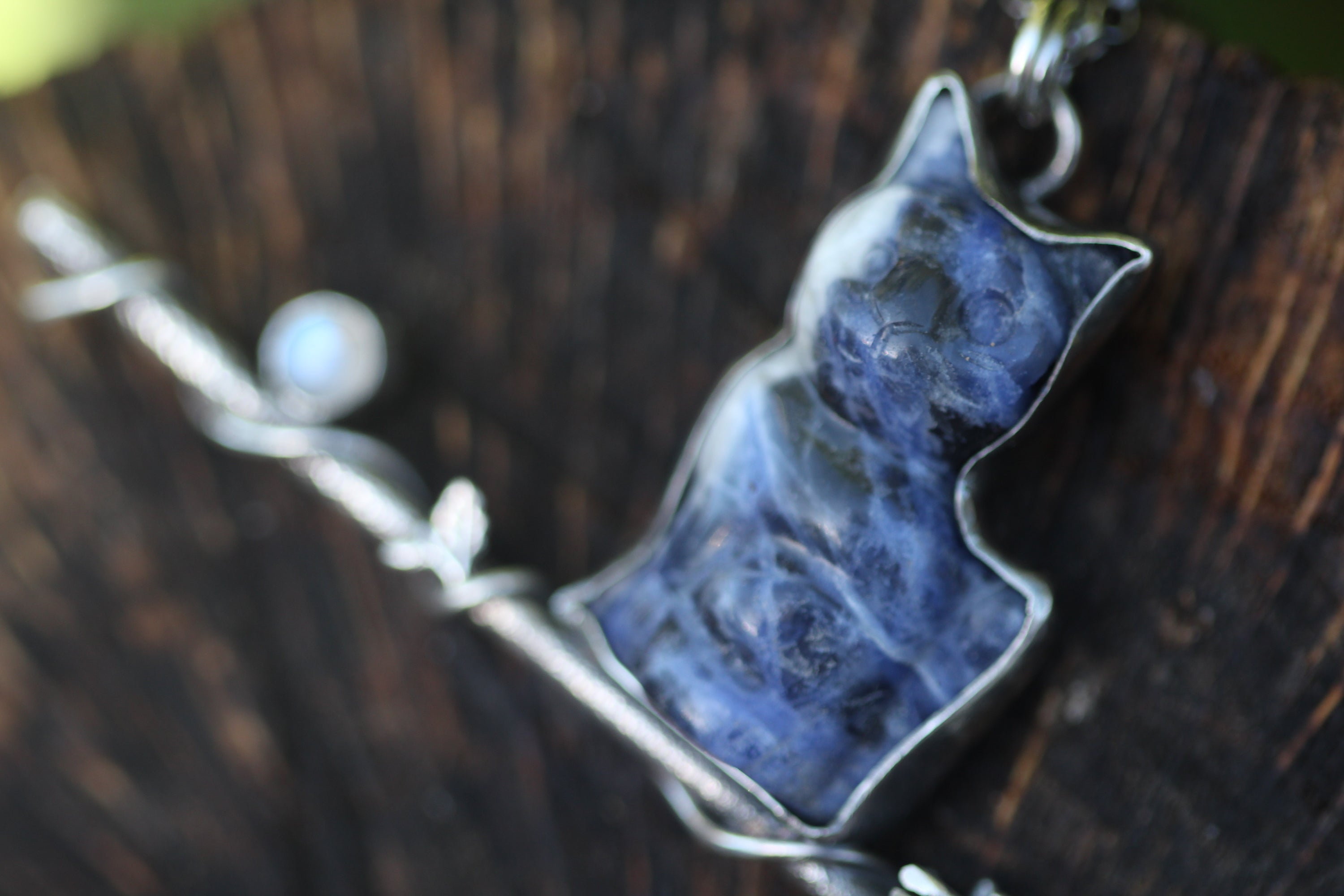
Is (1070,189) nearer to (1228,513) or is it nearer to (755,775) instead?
(1228,513)

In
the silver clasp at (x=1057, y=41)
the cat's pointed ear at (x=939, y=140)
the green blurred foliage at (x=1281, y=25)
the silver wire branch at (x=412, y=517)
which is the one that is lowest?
the silver wire branch at (x=412, y=517)

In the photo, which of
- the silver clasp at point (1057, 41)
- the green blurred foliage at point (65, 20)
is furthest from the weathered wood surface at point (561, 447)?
the green blurred foliage at point (65, 20)

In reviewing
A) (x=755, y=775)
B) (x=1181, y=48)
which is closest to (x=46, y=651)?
(x=755, y=775)

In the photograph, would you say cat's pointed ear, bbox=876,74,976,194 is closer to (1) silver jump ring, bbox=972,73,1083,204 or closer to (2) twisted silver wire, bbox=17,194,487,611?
(1) silver jump ring, bbox=972,73,1083,204

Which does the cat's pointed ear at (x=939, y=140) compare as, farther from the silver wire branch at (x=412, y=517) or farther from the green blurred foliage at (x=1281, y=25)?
the silver wire branch at (x=412, y=517)

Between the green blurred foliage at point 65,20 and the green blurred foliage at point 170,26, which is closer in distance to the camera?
the green blurred foliage at point 170,26

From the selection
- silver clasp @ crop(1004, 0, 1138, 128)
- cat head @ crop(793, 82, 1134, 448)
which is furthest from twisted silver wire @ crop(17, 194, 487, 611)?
silver clasp @ crop(1004, 0, 1138, 128)

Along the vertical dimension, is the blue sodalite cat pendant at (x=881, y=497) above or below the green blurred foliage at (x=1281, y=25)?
below

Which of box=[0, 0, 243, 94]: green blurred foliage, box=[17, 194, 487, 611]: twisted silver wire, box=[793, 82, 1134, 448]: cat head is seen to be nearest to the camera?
box=[793, 82, 1134, 448]: cat head
